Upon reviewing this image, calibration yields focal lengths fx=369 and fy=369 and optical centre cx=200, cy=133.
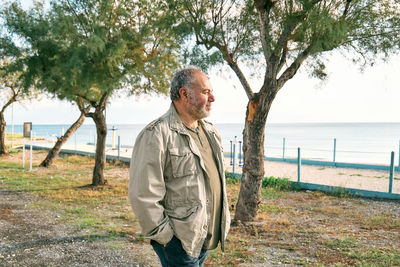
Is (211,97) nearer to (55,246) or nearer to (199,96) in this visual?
(199,96)

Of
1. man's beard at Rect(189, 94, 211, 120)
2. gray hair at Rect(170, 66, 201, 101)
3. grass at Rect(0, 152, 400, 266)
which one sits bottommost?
grass at Rect(0, 152, 400, 266)

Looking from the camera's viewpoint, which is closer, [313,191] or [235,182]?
[313,191]

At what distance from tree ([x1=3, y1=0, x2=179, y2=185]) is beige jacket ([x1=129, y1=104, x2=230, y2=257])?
624 cm

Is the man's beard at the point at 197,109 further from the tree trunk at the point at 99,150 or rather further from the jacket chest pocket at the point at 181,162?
the tree trunk at the point at 99,150

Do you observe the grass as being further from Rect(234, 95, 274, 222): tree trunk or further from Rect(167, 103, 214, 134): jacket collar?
Rect(167, 103, 214, 134): jacket collar

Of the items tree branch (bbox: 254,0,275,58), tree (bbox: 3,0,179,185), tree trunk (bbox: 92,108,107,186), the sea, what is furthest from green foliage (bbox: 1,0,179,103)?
the sea

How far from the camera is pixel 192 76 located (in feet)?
7.77

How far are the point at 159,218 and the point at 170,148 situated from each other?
41cm

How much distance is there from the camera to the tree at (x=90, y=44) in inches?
328

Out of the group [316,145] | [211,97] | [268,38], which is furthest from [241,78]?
[316,145]

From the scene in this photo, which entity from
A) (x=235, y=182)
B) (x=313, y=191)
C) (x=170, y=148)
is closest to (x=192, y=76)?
(x=170, y=148)

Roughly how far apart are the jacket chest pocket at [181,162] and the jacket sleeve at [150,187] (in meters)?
0.07

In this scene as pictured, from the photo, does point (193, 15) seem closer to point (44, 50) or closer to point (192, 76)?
point (44, 50)

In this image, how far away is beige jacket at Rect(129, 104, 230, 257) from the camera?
2.06 meters
